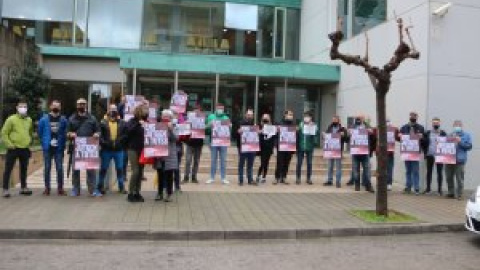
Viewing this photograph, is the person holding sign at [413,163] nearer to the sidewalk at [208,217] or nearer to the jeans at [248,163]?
the sidewalk at [208,217]

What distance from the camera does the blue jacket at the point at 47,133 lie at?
1232 cm

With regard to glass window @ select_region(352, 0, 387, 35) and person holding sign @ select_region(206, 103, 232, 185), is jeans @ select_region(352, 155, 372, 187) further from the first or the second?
glass window @ select_region(352, 0, 387, 35)

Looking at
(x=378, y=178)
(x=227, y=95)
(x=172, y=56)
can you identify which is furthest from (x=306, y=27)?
(x=378, y=178)

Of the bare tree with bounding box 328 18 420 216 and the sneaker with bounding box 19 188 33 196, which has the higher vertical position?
the bare tree with bounding box 328 18 420 216

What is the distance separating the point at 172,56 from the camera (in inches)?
842

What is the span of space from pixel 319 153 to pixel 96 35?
1191cm

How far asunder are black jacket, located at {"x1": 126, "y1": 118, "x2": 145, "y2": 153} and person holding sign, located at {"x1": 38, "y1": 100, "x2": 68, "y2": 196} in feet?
5.20

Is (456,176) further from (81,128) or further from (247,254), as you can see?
(81,128)

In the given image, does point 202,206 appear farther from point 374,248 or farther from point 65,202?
point 374,248

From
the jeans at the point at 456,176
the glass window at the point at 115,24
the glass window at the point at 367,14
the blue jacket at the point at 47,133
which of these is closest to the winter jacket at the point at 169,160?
the blue jacket at the point at 47,133

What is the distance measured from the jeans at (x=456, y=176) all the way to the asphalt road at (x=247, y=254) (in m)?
4.88

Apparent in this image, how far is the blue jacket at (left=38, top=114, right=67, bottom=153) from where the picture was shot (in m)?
12.3

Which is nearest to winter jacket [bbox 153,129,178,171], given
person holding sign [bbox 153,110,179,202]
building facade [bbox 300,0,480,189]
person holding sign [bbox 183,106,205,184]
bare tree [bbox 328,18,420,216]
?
person holding sign [bbox 153,110,179,202]

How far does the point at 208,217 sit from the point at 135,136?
8.18ft
